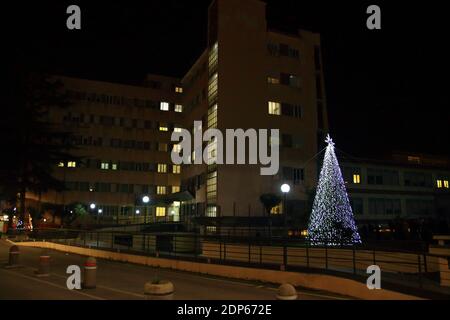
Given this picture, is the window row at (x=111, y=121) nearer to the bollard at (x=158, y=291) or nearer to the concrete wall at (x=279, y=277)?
the concrete wall at (x=279, y=277)

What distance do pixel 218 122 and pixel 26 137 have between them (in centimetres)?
2420

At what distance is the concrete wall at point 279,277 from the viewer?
1123 centimetres

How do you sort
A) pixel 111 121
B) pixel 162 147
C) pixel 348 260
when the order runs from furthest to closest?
pixel 162 147
pixel 111 121
pixel 348 260

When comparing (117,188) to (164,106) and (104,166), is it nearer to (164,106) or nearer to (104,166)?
(104,166)

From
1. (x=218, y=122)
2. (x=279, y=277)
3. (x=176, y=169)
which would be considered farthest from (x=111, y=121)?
(x=279, y=277)

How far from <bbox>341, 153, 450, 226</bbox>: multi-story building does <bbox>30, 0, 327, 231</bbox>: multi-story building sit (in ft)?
15.9

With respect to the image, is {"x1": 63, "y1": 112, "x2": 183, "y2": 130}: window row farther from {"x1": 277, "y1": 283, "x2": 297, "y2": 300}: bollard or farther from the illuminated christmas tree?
{"x1": 277, "y1": 283, "x2": 297, "y2": 300}: bollard

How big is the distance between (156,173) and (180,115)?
9.80 meters

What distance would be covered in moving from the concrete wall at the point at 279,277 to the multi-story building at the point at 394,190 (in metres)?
29.1

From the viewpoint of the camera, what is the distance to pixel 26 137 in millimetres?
50656

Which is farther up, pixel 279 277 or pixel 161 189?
pixel 161 189

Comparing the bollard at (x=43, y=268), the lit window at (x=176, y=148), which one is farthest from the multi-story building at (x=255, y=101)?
the bollard at (x=43, y=268)
